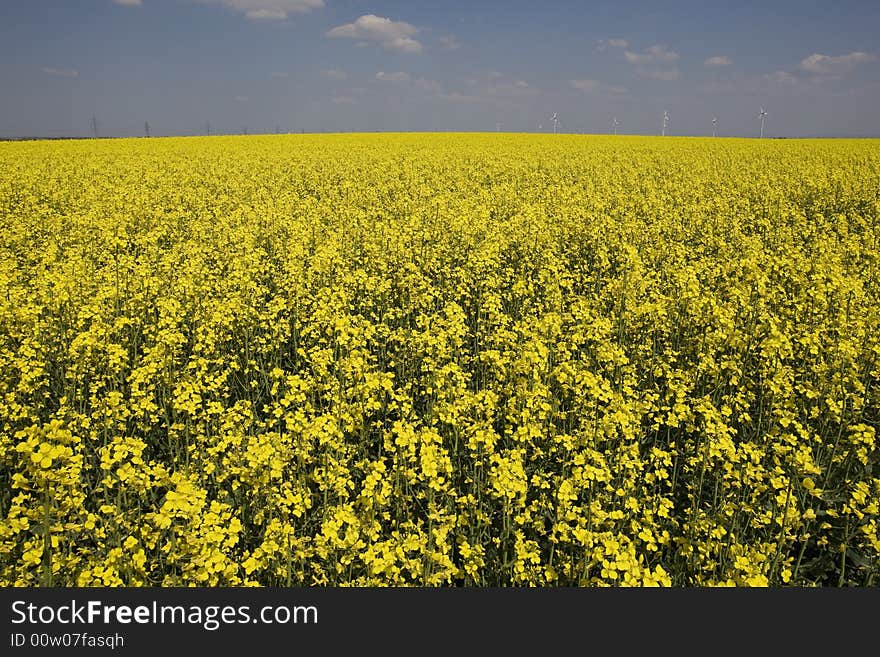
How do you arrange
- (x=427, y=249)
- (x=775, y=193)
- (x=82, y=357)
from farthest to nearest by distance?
(x=775, y=193), (x=427, y=249), (x=82, y=357)

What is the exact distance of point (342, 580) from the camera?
3.68 meters

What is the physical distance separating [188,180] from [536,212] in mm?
13013

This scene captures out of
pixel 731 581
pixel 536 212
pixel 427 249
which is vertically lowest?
pixel 731 581

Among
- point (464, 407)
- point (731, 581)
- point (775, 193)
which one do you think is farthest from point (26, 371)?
point (775, 193)

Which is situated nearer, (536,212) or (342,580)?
(342,580)

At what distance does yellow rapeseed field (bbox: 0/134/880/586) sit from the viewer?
11.9 ft

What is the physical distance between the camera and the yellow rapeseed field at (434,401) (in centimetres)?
363

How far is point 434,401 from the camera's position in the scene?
5.60 metres

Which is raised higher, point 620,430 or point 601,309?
point 601,309

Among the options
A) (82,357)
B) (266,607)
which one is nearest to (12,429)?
(82,357)

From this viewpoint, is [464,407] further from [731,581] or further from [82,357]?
[82,357]

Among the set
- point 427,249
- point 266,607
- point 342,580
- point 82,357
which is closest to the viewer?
point 266,607

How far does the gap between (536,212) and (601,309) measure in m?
Result: 6.13

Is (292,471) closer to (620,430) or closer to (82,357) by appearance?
(620,430)
